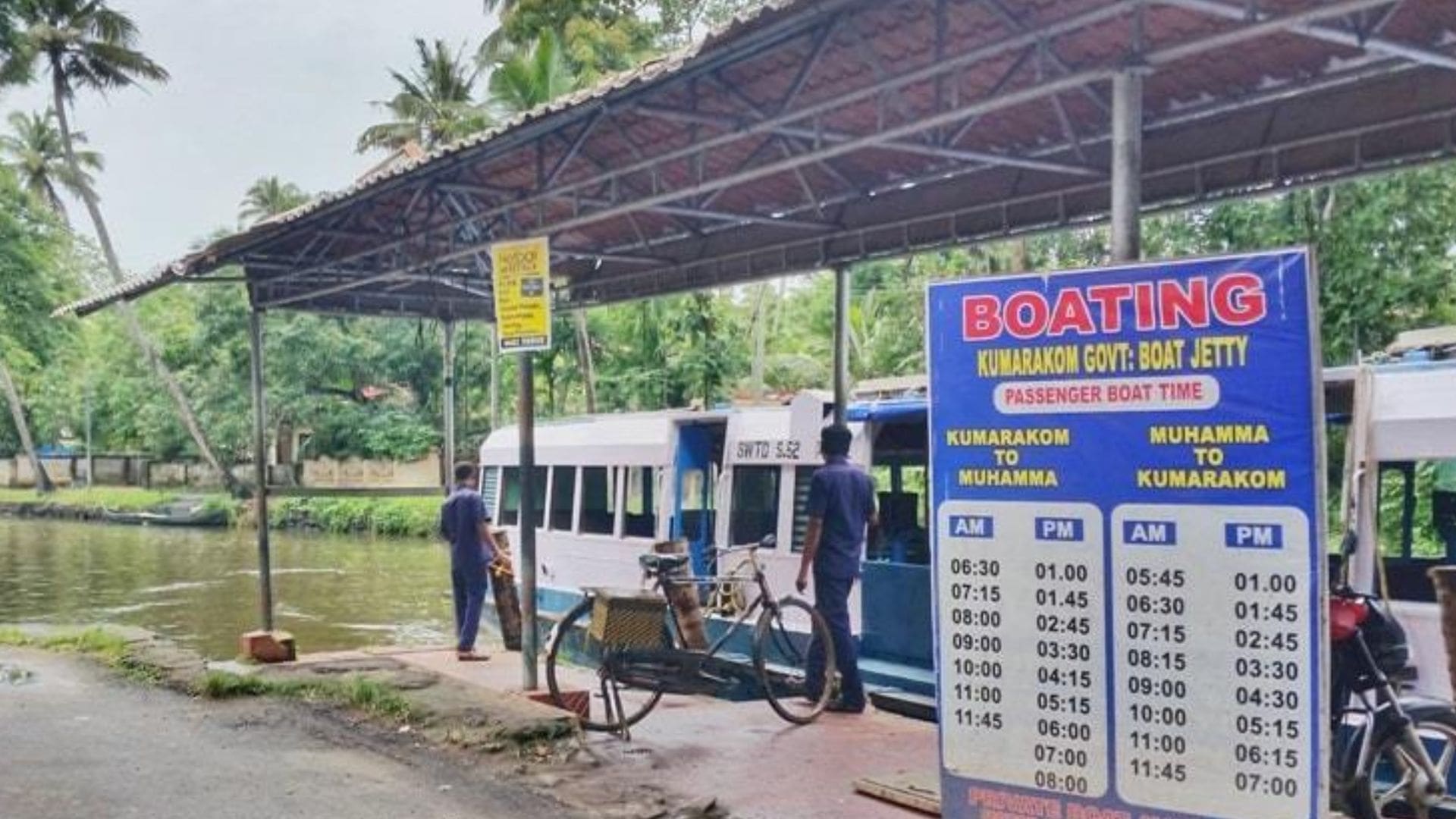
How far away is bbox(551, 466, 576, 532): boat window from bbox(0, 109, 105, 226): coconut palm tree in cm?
3463

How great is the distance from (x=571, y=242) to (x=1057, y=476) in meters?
8.20

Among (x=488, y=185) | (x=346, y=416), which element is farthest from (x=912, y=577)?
(x=346, y=416)

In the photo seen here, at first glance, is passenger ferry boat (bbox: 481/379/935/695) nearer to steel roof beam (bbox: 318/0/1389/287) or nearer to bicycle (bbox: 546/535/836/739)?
bicycle (bbox: 546/535/836/739)

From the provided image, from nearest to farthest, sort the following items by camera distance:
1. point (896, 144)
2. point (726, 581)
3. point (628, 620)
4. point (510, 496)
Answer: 1. point (896, 144)
2. point (628, 620)
3. point (726, 581)
4. point (510, 496)

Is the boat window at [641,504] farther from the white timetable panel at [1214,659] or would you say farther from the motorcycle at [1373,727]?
the white timetable panel at [1214,659]

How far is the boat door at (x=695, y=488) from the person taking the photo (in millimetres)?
11586

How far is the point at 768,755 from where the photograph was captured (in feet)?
22.1

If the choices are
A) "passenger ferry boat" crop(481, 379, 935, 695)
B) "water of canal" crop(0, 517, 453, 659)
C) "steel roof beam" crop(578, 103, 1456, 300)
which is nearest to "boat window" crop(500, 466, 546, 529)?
"passenger ferry boat" crop(481, 379, 935, 695)

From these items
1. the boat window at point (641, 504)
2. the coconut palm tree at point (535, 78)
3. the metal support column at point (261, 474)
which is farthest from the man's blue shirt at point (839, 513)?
the coconut palm tree at point (535, 78)

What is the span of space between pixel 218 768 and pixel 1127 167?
16.9 ft

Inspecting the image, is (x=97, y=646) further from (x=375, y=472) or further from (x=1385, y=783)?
(x=375, y=472)

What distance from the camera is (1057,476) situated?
3.79 meters

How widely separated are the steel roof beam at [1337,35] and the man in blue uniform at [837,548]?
3.42m

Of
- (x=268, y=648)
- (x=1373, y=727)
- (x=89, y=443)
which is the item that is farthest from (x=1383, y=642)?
(x=89, y=443)
